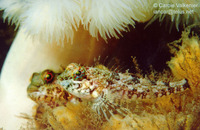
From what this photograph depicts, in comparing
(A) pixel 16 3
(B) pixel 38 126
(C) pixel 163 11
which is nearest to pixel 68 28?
(A) pixel 16 3

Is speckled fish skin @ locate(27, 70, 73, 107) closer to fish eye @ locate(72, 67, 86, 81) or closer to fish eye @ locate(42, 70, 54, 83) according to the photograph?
fish eye @ locate(42, 70, 54, 83)

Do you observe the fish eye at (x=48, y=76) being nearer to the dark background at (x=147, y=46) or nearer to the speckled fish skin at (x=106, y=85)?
the speckled fish skin at (x=106, y=85)

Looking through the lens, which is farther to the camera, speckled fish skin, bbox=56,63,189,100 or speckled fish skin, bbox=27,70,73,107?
speckled fish skin, bbox=27,70,73,107

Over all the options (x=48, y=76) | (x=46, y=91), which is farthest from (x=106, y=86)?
(x=46, y=91)

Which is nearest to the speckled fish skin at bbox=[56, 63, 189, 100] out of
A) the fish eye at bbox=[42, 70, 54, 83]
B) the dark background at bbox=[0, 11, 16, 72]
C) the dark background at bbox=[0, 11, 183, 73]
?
the fish eye at bbox=[42, 70, 54, 83]

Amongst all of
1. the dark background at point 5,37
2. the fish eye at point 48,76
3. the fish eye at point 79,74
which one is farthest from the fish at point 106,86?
the dark background at point 5,37

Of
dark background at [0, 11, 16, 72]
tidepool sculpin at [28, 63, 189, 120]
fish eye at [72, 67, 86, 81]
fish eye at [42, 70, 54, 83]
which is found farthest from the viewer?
dark background at [0, 11, 16, 72]

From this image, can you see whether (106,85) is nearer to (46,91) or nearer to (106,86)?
(106,86)
